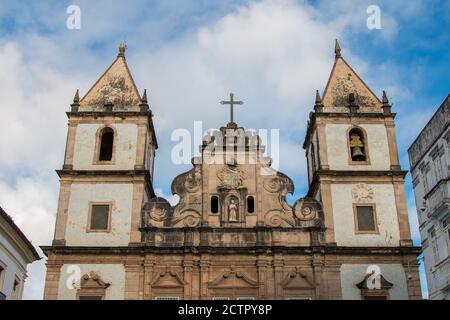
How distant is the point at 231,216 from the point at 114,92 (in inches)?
346

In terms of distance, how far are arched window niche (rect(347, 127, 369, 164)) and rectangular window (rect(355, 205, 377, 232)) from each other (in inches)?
91.1

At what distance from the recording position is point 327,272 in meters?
24.5

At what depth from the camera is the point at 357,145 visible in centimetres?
2786

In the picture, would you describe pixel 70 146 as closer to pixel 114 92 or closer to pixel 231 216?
pixel 114 92

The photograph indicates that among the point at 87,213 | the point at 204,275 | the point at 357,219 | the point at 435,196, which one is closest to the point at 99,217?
the point at 87,213

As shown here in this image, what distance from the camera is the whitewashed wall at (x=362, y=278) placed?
79.3 ft

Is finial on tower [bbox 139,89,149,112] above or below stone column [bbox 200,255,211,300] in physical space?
above

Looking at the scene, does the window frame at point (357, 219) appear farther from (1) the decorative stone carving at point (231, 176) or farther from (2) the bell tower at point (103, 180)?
(2) the bell tower at point (103, 180)

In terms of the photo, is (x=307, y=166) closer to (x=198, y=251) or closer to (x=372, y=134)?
(x=372, y=134)

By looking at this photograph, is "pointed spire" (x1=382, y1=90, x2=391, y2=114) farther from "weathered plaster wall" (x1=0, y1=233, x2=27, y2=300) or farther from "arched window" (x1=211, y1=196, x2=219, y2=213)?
"weathered plaster wall" (x1=0, y1=233, x2=27, y2=300)

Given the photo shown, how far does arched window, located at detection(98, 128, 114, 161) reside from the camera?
27781 millimetres

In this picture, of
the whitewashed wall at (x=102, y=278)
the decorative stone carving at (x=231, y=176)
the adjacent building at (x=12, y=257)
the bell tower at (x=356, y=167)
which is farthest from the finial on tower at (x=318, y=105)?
the adjacent building at (x=12, y=257)

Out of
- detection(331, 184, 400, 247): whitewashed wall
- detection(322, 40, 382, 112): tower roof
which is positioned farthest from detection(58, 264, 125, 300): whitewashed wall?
detection(322, 40, 382, 112): tower roof

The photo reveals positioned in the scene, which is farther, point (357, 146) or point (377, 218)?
point (357, 146)
